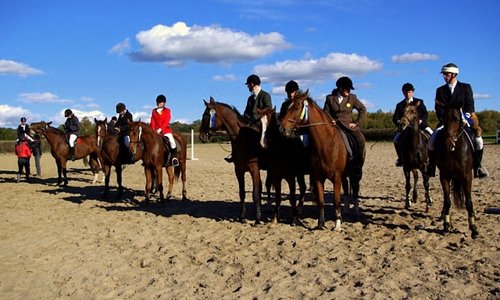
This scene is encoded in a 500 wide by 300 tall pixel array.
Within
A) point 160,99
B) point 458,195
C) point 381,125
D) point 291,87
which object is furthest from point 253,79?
point 381,125

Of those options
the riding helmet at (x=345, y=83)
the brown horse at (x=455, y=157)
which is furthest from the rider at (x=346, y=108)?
the brown horse at (x=455, y=157)

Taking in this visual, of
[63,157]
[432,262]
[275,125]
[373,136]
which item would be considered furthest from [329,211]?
[373,136]

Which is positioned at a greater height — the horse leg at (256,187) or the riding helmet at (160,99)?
the riding helmet at (160,99)

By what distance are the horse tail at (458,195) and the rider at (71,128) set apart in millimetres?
13526

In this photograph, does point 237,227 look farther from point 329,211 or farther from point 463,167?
point 463,167

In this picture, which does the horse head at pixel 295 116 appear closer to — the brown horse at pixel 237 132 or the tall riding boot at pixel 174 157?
the brown horse at pixel 237 132

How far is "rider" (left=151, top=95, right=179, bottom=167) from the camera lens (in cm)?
1222

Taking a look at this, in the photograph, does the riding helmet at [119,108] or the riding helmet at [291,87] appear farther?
the riding helmet at [119,108]

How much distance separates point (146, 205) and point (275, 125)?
5009 millimetres

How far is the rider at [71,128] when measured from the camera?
16.9 m

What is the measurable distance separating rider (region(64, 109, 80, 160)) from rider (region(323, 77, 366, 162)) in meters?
11.4

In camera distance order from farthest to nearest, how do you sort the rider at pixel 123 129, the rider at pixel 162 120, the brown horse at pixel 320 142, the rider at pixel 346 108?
the rider at pixel 123 129 < the rider at pixel 162 120 < the rider at pixel 346 108 < the brown horse at pixel 320 142

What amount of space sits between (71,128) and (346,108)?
476 inches

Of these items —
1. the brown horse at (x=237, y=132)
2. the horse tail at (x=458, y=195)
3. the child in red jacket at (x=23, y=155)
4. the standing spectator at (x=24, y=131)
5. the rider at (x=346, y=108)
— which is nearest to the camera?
the horse tail at (x=458, y=195)
